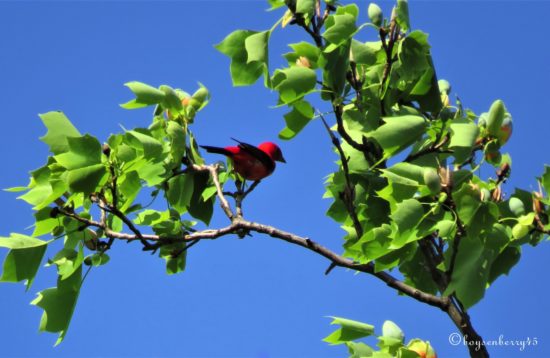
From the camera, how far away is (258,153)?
4723mm

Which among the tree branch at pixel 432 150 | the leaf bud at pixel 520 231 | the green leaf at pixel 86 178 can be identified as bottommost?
the leaf bud at pixel 520 231

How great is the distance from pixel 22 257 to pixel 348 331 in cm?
177

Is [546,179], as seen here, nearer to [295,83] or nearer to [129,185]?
[295,83]

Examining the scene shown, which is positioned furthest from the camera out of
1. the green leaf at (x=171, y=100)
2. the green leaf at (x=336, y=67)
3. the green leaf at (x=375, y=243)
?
the green leaf at (x=171, y=100)

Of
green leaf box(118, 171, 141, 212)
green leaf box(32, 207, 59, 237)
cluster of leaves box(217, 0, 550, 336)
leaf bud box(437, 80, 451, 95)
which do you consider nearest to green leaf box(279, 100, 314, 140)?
cluster of leaves box(217, 0, 550, 336)

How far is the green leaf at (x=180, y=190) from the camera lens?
4.67m

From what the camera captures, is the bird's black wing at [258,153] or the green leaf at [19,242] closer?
the green leaf at [19,242]

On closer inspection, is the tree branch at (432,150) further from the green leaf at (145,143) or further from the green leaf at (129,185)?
the green leaf at (129,185)

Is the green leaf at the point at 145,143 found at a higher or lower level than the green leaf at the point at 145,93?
lower

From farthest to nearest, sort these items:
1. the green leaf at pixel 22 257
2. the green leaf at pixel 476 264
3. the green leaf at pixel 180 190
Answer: the green leaf at pixel 180 190, the green leaf at pixel 22 257, the green leaf at pixel 476 264

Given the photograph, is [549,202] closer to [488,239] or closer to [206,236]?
[488,239]

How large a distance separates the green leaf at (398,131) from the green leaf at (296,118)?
1.48 feet

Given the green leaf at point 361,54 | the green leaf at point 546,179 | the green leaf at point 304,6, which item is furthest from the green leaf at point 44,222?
the green leaf at point 546,179

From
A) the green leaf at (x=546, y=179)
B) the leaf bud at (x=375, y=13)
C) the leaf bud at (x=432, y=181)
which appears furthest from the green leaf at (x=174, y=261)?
the green leaf at (x=546, y=179)
